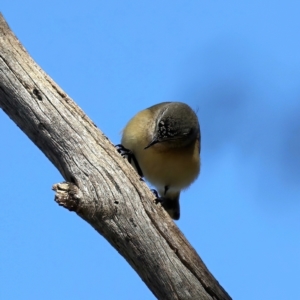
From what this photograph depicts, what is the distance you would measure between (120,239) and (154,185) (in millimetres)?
2947

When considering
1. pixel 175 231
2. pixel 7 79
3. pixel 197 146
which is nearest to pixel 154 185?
pixel 197 146

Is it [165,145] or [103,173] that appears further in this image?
[165,145]

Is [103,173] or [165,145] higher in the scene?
[165,145]

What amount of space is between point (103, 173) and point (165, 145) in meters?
2.60

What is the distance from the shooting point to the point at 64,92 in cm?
499

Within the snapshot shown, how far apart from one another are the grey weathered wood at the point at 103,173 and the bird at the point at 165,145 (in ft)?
6.89

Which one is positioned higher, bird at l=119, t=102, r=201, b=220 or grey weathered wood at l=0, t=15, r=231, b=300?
bird at l=119, t=102, r=201, b=220

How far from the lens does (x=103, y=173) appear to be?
478 centimetres


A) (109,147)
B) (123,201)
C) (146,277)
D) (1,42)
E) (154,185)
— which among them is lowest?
(146,277)

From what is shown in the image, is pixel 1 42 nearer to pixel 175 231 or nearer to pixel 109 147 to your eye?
pixel 109 147

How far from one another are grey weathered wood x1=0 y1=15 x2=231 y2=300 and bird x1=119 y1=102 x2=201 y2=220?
210 centimetres

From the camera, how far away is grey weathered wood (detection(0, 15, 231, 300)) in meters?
4.76

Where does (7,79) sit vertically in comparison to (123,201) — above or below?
above

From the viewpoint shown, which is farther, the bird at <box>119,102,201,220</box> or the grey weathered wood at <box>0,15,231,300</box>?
the bird at <box>119,102,201,220</box>
